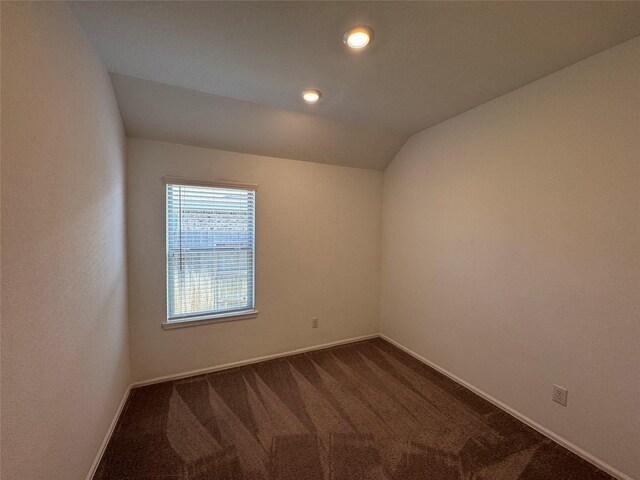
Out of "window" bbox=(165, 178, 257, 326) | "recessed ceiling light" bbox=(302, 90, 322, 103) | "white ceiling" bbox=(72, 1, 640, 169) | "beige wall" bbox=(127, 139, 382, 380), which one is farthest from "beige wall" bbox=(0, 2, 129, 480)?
"recessed ceiling light" bbox=(302, 90, 322, 103)

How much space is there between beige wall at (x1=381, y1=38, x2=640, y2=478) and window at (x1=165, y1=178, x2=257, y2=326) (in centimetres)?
201

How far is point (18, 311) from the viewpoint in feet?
2.90

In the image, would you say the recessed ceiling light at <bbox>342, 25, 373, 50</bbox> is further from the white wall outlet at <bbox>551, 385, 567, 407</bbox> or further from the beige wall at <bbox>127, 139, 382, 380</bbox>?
the white wall outlet at <bbox>551, 385, 567, 407</bbox>

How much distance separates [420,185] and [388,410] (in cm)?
225

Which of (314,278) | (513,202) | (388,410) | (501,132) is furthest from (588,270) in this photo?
(314,278)

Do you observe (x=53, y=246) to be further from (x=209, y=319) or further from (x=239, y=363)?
(x=239, y=363)

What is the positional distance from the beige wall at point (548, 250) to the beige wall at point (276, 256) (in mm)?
896

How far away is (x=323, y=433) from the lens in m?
1.82

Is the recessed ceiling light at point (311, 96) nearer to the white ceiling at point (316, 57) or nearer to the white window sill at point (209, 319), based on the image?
the white ceiling at point (316, 57)

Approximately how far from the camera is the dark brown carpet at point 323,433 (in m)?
1.54

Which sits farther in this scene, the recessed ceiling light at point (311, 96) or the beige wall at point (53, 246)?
the recessed ceiling light at point (311, 96)

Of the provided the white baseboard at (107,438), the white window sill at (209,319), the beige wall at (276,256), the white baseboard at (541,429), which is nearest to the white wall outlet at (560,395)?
the white baseboard at (541,429)

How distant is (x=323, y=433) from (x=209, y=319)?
1.49m

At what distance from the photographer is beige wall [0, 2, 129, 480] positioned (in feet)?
2.80
